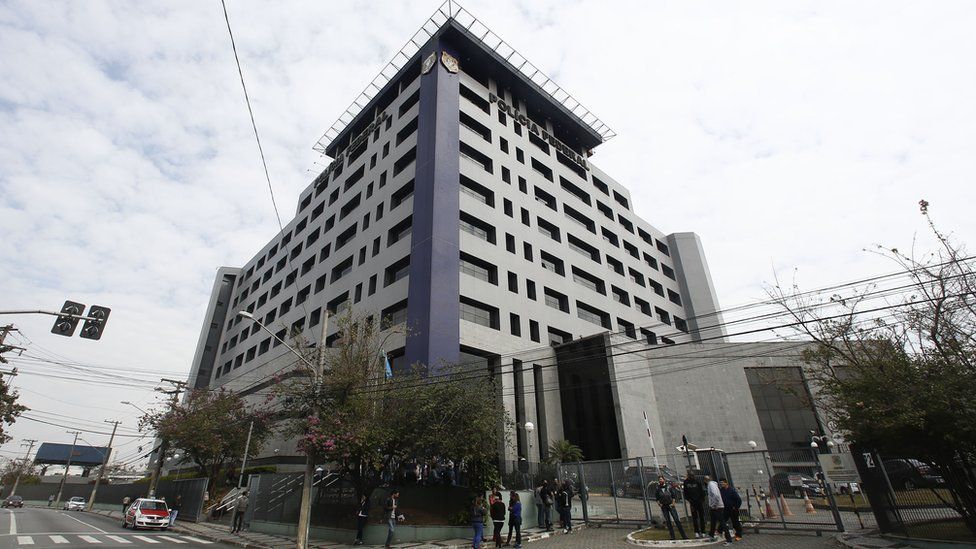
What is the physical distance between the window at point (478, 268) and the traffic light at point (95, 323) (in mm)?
21189

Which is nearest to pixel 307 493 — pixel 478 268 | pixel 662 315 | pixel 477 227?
pixel 478 268

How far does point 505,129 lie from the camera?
44.7 m

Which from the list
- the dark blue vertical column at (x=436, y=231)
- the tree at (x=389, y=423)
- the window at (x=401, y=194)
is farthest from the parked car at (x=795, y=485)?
the window at (x=401, y=194)

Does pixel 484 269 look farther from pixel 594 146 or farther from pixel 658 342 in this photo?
pixel 594 146

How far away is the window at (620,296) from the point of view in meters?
47.4

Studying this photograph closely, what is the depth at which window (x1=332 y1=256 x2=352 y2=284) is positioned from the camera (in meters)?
41.6

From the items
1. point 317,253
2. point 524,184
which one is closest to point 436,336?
point 524,184

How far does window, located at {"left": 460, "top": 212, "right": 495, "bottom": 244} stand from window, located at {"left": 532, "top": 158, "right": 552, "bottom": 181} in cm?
1280

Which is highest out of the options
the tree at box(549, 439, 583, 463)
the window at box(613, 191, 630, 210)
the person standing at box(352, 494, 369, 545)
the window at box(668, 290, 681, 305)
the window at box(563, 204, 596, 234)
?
the window at box(613, 191, 630, 210)

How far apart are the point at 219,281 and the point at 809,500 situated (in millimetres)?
76199

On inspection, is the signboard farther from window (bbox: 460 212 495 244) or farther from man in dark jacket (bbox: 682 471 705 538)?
window (bbox: 460 212 495 244)

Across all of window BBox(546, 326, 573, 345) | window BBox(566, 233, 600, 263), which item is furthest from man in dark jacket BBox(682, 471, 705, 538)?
window BBox(566, 233, 600, 263)

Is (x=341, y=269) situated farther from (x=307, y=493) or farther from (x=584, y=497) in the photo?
(x=584, y=497)

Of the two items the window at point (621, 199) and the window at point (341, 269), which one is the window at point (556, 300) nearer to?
the window at point (341, 269)
